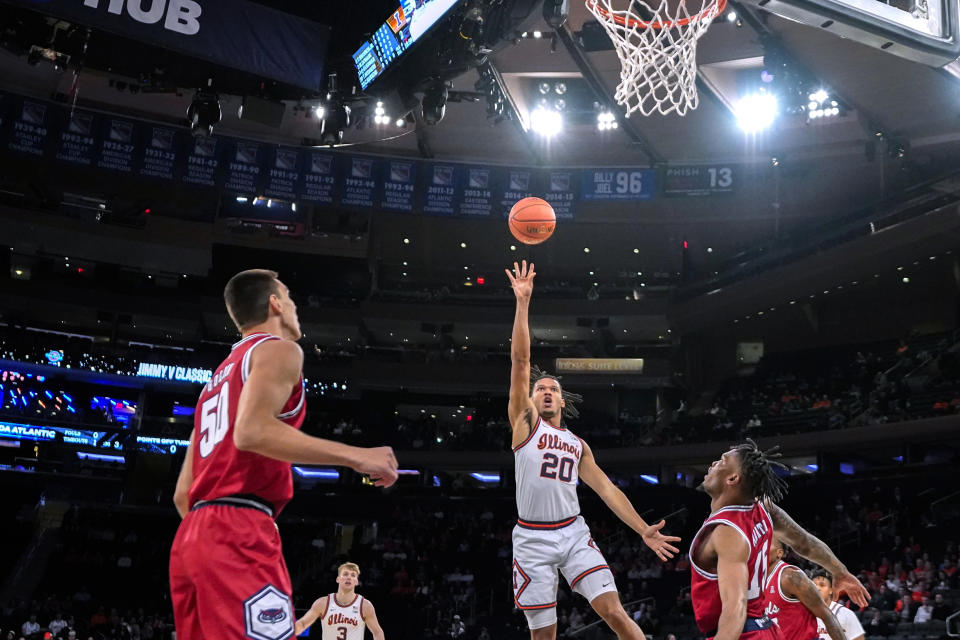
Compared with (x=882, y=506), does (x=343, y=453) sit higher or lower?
lower

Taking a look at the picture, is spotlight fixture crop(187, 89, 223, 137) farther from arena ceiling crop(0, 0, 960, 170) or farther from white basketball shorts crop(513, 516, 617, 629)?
white basketball shorts crop(513, 516, 617, 629)

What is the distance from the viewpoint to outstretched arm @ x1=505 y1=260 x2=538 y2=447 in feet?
22.4

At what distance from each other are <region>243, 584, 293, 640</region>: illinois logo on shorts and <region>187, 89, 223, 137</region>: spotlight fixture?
1542 cm

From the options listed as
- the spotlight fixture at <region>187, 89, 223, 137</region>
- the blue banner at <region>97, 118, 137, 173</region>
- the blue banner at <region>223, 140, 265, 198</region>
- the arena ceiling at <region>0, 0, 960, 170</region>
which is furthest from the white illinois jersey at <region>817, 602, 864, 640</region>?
the blue banner at <region>97, 118, 137, 173</region>

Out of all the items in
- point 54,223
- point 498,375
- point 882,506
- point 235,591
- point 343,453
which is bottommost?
point 235,591

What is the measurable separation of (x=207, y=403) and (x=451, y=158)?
24932 millimetres

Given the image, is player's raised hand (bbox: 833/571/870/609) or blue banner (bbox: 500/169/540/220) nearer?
player's raised hand (bbox: 833/571/870/609)

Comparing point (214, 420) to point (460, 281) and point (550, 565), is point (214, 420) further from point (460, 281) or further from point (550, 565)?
point (460, 281)

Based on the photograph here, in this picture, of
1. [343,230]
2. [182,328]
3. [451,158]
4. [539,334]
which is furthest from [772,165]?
[182,328]

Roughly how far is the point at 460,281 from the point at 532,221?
24948 mm

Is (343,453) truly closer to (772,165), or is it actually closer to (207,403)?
(207,403)

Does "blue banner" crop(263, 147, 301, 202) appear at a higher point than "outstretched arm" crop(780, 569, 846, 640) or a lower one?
higher

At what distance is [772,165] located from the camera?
26031 millimetres

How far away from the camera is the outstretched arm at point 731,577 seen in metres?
4.57
